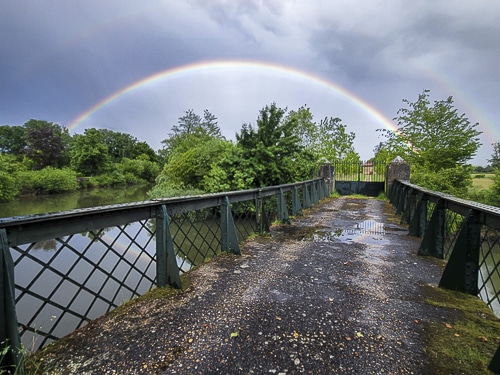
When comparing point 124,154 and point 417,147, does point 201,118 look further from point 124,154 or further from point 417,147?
point 417,147

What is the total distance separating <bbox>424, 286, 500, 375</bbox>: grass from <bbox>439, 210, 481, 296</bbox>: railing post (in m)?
0.12

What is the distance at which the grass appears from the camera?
162 cm

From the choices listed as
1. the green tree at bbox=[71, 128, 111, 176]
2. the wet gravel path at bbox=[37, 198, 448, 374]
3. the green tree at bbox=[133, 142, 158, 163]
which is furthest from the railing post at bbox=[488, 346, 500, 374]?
the green tree at bbox=[133, 142, 158, 163]

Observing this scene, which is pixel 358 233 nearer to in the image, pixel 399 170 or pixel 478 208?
pixel 478 208

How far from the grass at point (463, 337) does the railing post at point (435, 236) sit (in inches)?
49.4

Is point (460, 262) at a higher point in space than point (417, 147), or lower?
lower

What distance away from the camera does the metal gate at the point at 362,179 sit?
45.8 feet

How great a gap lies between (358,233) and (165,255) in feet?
13.2

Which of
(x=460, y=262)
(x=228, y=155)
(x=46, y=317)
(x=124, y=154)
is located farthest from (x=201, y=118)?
(x=460, y=262)

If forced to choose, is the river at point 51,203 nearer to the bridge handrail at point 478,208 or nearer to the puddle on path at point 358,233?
the puddle on path at point 358,233

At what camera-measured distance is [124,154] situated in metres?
61.2

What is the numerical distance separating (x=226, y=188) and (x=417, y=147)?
487 inches

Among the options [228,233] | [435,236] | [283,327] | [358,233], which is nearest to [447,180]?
[358,233]

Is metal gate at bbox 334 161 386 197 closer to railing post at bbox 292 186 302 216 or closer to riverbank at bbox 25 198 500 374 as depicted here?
railing post at bbox 292 186 302 216
